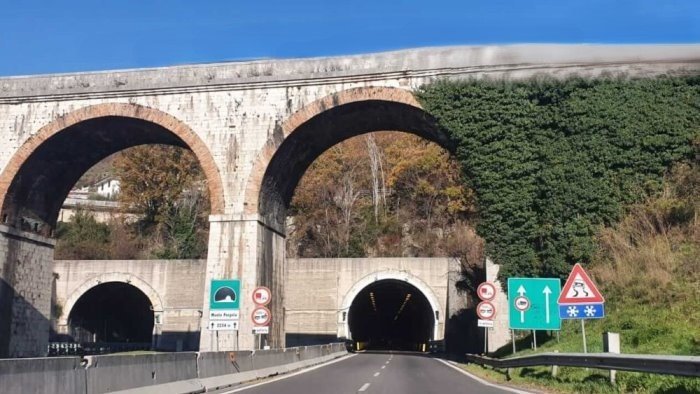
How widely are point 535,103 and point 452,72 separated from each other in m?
3.05

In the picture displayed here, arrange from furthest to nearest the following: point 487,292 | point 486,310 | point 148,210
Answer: point 148,210, point 486,310, point 487,292

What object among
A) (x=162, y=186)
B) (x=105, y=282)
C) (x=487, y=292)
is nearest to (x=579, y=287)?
(x=487, y=292)

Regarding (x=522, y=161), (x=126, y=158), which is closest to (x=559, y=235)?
(x=522, y=161)

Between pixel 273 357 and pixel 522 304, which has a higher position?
pixel 522 304

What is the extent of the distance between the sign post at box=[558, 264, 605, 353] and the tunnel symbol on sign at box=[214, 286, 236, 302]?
926 cm

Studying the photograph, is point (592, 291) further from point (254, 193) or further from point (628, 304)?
point (254, 193)

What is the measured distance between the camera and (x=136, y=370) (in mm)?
11117

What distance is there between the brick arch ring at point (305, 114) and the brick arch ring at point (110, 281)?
2149 centimetres

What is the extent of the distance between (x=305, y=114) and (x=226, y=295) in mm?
7671

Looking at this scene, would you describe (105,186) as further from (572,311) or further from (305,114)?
(572,311)

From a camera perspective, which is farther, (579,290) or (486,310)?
(486,310)

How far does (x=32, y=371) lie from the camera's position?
27.1 feet

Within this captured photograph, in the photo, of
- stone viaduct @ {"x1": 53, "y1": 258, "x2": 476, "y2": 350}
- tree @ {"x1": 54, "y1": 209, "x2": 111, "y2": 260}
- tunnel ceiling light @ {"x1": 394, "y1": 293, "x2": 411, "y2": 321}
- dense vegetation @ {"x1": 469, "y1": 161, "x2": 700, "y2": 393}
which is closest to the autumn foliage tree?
tree @ {"x1": 54, "y1": 209, "x2": 111, "y2": 260}

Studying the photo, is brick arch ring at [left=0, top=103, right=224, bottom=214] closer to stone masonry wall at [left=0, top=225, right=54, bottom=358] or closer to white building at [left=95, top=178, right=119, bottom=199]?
stone masonry wall at [left=0, top=225, right=54, bottom=358]
